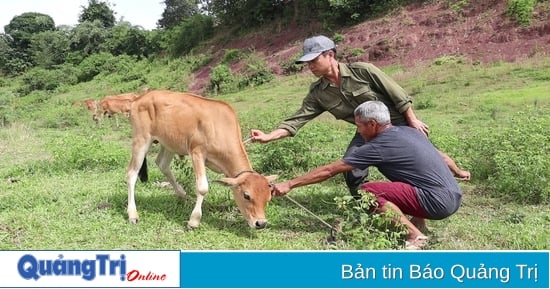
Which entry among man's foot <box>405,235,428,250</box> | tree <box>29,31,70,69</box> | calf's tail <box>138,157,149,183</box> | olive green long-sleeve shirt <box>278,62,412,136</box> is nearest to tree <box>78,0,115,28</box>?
tree <box>29,31,70,69</box>

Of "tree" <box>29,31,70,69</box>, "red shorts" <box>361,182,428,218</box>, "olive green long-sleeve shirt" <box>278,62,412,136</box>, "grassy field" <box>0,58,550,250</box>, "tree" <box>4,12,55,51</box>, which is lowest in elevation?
"grassy field" <box>0,58,550,250</box>

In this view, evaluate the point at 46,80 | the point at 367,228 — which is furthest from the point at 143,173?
the point at 46,80

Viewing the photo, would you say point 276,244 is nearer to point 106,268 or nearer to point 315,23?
point 106,268

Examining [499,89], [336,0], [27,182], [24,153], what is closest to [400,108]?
[27,182]

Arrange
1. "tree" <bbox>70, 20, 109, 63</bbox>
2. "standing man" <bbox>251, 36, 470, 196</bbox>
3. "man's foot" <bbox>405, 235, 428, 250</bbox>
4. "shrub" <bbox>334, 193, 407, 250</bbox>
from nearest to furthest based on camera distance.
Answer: "shrub" <bbox>334, 193, 407, 250</bbox> → "man's foot" <bbox>405, 235, 428, 250</bbox> → "standing man" <bbox>251, 36, 470, 196</bbox> → "tree" <bbox>70, 20, 109, 63</bbox>

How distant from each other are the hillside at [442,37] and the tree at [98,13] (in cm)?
2592

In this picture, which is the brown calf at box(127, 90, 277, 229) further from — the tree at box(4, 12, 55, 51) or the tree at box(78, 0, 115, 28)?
the tree at box(4, 12, 55, 51)

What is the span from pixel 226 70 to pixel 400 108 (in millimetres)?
22766

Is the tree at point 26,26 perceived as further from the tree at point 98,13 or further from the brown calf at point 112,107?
the brown calf at point 112,107

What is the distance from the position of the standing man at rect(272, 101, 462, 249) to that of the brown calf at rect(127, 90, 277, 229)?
1.23ft

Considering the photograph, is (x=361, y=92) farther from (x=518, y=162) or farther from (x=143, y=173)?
(x=143, y=173)

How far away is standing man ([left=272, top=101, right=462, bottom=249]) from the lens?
4559mm

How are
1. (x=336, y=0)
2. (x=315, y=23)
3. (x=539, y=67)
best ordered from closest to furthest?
(x=539, y=67)
(x=336, y=0)
(x=315, y=23)

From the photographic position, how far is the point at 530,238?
4418 mm
